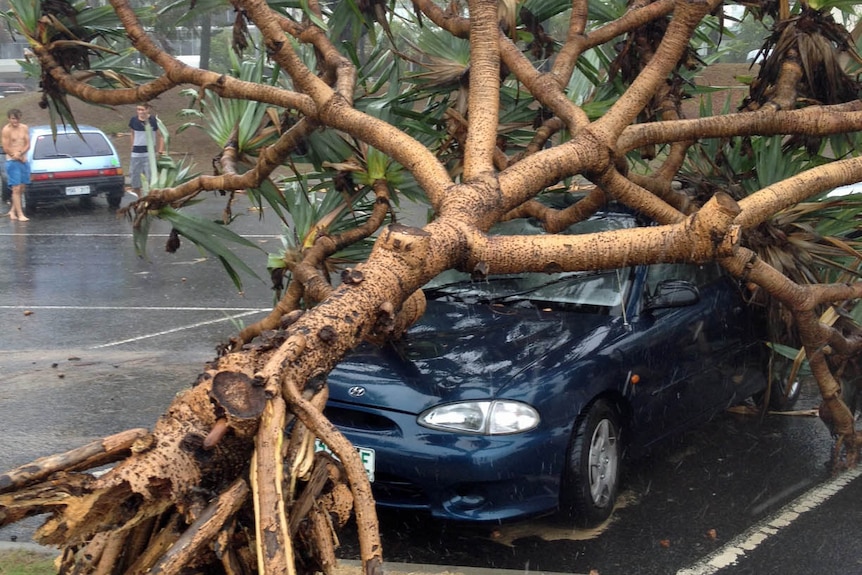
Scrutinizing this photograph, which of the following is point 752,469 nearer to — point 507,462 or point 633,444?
point 633,444

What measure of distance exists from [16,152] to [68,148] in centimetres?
174

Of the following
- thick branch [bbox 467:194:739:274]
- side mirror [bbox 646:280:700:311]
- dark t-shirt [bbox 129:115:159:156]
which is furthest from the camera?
dark t-shirt [bbox 129:115:159:156]

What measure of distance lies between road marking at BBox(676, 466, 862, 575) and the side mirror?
1288 mm

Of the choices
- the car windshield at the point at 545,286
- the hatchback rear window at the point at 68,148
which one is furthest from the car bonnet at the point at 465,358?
the hatchback rear window at the point at 68,148

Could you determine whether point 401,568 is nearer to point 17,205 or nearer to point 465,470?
point 465,470

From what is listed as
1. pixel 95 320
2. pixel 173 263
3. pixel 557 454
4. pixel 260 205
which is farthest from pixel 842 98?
pixel 173 263

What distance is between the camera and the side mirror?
5.71 m

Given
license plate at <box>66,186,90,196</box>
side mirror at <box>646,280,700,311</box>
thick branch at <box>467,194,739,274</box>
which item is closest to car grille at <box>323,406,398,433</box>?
thick branch at <box>467,194,739,274</box>

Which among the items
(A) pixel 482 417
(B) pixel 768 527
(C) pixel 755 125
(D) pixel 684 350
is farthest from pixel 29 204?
(B) pixel 768 527

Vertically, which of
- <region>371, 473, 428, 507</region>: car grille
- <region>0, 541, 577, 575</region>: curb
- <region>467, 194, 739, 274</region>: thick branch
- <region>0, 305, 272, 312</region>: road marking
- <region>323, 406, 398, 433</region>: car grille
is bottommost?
<region>0, 305, 272, 312</region>: road marking

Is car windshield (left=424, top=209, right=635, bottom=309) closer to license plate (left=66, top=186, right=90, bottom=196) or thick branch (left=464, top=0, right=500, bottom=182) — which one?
thick branch (left=464, top=0, right=500, bottom=182)

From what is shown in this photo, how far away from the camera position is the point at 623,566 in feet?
15.6

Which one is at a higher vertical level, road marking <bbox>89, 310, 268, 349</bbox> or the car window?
the car window

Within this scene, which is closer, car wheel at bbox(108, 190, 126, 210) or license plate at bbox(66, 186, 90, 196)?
license plate at bbox(66, 186, 90, 196)
